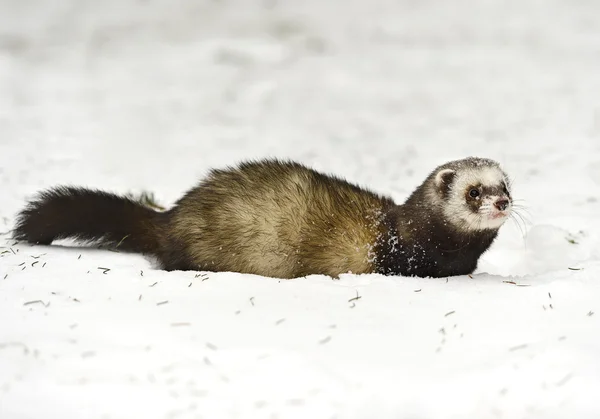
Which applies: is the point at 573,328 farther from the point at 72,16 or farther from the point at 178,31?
the point at 72,16

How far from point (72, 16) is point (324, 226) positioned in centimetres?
990

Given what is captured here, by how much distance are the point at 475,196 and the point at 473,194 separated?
2 cm

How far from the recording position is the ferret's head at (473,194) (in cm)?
464

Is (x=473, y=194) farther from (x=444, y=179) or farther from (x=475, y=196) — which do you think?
(x=444, y=179)

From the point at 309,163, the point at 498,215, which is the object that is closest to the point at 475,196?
the point at 498,215

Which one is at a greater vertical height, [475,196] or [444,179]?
[444,179]

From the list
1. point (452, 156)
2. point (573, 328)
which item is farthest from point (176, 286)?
point (452, 156)

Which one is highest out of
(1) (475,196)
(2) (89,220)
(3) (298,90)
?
(3) (298,90)

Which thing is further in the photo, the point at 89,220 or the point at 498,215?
the point at 89,220

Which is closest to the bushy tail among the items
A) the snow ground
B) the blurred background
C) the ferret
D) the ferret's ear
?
the ferret

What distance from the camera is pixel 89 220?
4922 millimetres

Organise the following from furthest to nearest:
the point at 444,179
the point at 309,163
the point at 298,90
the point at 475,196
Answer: the point at 298,90 → the point at 309,163 → the point at 444,179 → the point at 475,196

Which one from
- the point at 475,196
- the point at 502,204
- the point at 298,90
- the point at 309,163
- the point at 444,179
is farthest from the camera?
the point at 298,90

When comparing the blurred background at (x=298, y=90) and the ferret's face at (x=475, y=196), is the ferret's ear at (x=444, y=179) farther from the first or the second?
the blurred background at (x=298, y=90)
